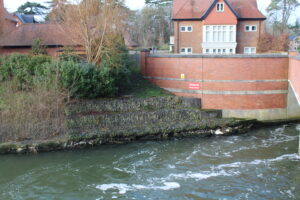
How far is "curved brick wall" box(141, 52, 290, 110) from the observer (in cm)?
2058

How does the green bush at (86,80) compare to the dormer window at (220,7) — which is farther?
the dormer window at (220,7)

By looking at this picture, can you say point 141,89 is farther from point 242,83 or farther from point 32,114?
point 32,114

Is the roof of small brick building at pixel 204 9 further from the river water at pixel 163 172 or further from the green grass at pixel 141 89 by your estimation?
the river water at pixel 163 172

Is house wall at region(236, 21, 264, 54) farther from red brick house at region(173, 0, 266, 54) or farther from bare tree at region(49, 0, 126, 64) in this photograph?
bare tree at region(49, 0, 126, 64)

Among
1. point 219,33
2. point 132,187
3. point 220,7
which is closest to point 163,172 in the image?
point 132,187

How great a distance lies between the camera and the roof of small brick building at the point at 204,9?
3066cm

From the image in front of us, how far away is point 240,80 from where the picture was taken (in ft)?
68.2

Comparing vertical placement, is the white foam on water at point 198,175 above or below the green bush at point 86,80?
below

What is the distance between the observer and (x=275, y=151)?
50.0ft

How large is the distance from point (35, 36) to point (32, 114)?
35.0 feet

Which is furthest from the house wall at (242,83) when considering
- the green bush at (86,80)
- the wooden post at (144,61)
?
the green bush at (86,80)

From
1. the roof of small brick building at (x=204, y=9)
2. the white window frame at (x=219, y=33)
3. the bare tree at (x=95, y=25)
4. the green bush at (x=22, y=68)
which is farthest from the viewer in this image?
the roof of small brick building at (x=204, y=9)

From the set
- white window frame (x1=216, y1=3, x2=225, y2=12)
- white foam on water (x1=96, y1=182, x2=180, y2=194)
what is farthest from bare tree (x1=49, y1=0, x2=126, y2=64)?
white window frame (x1=216, y1=3, x2=225, y2=12)

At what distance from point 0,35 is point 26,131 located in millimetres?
10813
